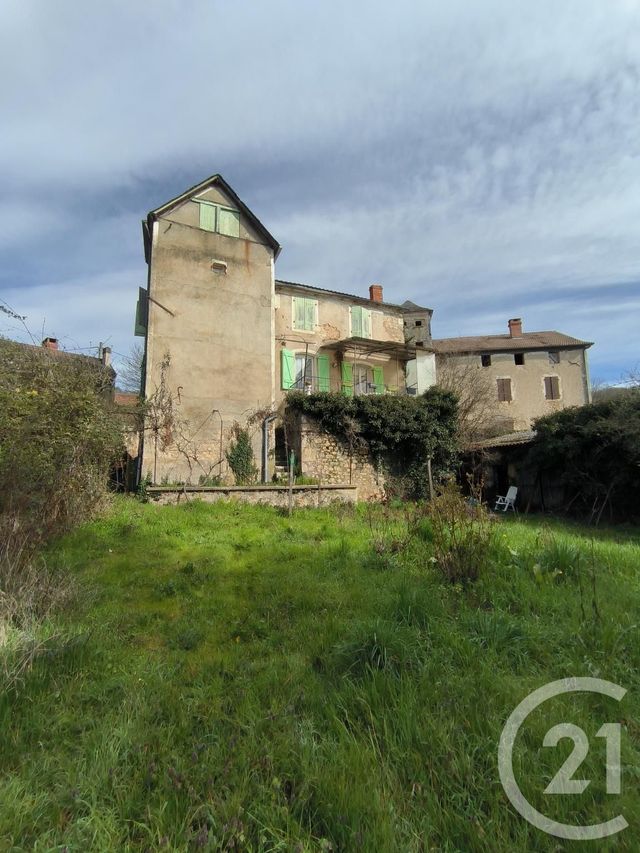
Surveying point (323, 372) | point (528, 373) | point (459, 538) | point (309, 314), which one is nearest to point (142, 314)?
point (309, 314)

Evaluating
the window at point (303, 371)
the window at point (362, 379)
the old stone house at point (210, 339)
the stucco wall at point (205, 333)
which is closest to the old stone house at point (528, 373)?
the window at point (362, 379)

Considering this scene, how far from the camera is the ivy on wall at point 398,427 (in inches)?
633

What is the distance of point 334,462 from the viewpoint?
16.1 m

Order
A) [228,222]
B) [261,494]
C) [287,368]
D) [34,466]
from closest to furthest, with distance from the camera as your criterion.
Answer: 1. [34,466]
2. [261,494]
3. [228,222]
4. [287,368]

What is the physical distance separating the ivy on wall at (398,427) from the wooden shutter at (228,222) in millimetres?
7518

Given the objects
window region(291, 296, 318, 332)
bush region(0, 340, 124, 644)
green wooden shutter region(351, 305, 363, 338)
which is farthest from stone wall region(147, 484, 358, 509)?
green wooden shutter region(351, 305, 363, 338)

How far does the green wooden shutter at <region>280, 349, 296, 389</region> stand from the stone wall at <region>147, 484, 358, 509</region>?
7.12 meters

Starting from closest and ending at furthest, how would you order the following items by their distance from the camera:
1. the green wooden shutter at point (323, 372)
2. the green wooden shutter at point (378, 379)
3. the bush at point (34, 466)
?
the bush at point (34, 466)
the green wooden shutter at point (323, 372)
the green wooden shutter at point (378, 379)

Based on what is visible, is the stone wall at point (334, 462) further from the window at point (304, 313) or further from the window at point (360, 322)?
the window at point (360, 322)

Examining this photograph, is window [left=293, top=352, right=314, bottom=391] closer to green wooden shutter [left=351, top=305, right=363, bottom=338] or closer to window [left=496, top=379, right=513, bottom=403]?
green wooden shutter [left=351, top=305, right=363, bottom=338]

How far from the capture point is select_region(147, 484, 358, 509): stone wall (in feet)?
39.2

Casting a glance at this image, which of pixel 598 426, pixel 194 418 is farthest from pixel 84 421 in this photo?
pixel 598 426

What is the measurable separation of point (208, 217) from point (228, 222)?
2.75 feet

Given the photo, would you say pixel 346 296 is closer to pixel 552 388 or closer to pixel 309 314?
pixel 309 314
